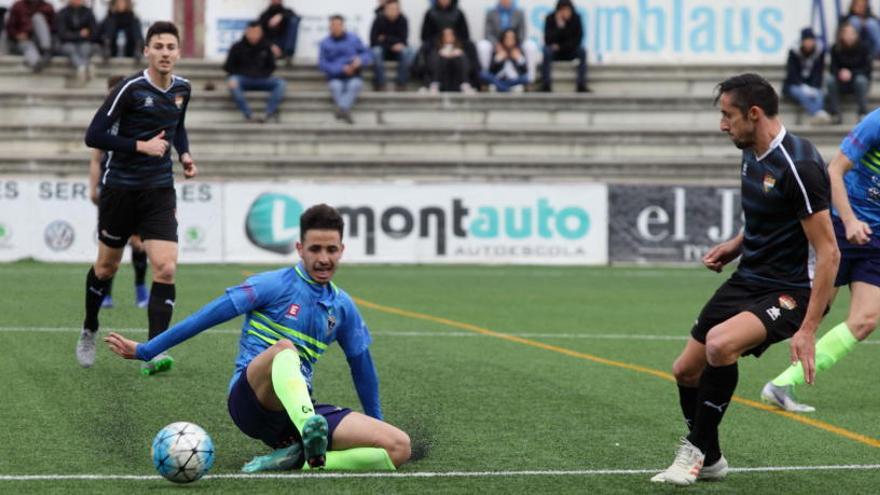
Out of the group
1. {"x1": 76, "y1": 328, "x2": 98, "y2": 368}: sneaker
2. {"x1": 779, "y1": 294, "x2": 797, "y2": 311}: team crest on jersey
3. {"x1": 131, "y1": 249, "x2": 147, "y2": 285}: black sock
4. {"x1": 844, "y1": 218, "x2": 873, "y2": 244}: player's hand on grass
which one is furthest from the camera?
{"x1": 131, "y1": 249, "x2": 147, "y2": 285}: black sock

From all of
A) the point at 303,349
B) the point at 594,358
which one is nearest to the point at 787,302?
the point at 303,349

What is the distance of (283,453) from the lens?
6359 millimetres

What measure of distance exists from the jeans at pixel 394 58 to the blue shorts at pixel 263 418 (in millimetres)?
19352

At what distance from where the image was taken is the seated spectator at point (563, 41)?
25344 mm

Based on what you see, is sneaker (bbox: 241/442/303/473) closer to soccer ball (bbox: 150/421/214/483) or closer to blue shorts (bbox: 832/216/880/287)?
soccer ball (bbox: 150/421/214/483)

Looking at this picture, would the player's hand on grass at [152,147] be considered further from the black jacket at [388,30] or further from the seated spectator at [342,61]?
the black jacket at [388,30]

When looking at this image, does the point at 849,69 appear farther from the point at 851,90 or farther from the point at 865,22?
the point at 865,22

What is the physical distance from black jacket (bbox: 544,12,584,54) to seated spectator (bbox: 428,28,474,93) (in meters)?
1.49

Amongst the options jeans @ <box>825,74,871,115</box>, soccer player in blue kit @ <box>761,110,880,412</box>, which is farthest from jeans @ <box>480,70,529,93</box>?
soccer player in blue kit @ <box>761,110,880,412</box>

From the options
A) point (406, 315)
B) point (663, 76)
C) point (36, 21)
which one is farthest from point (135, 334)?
point (663, 76)

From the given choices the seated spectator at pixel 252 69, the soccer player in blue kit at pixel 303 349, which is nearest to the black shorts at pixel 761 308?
the soccer player in blue kit at pixel 303 349

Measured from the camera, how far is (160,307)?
950 centimetres

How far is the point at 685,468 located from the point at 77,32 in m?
20.9

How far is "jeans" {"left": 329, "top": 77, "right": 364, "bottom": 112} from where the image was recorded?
25188 millimetres
